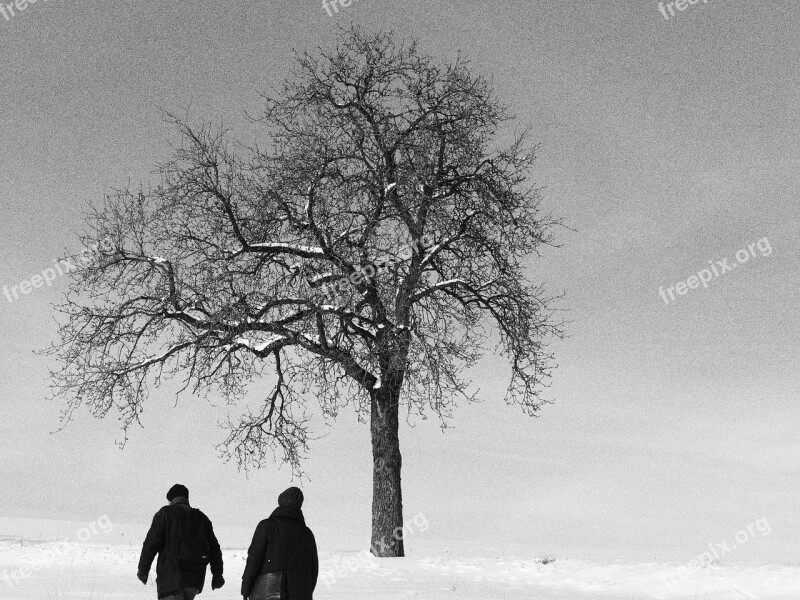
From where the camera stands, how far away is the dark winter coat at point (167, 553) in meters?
8.81

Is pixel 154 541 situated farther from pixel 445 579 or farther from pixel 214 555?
pixel 445 579

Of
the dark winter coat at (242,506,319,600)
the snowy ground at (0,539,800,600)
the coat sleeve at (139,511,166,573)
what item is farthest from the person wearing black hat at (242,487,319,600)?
the snowy ground at (0,539,800,600)

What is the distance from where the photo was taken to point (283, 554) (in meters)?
7.88

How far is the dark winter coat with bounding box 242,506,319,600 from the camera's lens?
7.88 m

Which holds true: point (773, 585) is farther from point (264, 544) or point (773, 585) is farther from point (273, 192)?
point (273, 192)

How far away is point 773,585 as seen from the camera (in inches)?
543

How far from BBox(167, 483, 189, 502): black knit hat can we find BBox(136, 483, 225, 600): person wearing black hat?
0.02 meters

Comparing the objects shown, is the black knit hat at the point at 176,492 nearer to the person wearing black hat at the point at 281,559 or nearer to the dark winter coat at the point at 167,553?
the dark winter coat at the point at 167,553

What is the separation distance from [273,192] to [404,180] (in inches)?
118

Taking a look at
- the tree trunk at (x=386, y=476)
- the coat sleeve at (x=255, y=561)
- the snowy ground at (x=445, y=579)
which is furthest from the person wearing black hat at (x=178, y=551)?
the tree trunk at (x=386, y=476)

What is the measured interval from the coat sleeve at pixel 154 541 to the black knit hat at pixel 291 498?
5.70 ft

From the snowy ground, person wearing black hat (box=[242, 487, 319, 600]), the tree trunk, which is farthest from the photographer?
the tree trunk

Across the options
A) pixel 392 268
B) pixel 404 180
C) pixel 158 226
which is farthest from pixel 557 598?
pixel 158 226

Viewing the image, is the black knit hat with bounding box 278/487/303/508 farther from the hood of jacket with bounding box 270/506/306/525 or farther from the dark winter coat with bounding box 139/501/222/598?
the dark winter coat with bounding box 139/501/222/598
